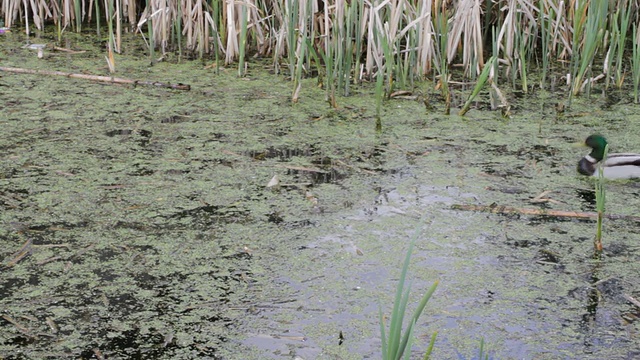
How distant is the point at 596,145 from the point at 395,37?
4.14 feet

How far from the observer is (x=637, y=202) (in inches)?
123

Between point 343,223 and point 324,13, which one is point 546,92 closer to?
point 324,13

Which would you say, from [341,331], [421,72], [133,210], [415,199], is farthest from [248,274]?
[421,72]

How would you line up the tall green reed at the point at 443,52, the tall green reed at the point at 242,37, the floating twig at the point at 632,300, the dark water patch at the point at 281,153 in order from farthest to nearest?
the tall green reed at the point at 242,37, the tall green reed at the point at 443,52, the dark water patch at the point at 281,153, the floating twig at the point at 632,300

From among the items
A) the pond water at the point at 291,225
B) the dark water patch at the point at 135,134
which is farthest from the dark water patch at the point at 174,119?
the dark water patch at the point at 135,134

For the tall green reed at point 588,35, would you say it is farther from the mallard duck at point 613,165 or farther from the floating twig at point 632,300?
the floating twig at point 632,300

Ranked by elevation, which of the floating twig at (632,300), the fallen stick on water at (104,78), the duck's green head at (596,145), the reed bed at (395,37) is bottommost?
the floating twig at (632,300)

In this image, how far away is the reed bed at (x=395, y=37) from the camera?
163 inches

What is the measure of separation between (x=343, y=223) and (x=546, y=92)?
75.8 inches

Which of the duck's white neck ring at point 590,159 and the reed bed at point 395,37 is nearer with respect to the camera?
the duck's white neck ring at point 590,159

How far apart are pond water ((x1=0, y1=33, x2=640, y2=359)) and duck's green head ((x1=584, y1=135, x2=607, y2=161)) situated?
0.11 meters

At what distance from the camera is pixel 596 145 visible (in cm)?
343

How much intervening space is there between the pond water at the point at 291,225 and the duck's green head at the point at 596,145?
0.35ft

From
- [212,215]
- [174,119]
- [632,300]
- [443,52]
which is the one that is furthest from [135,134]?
[632,300]
